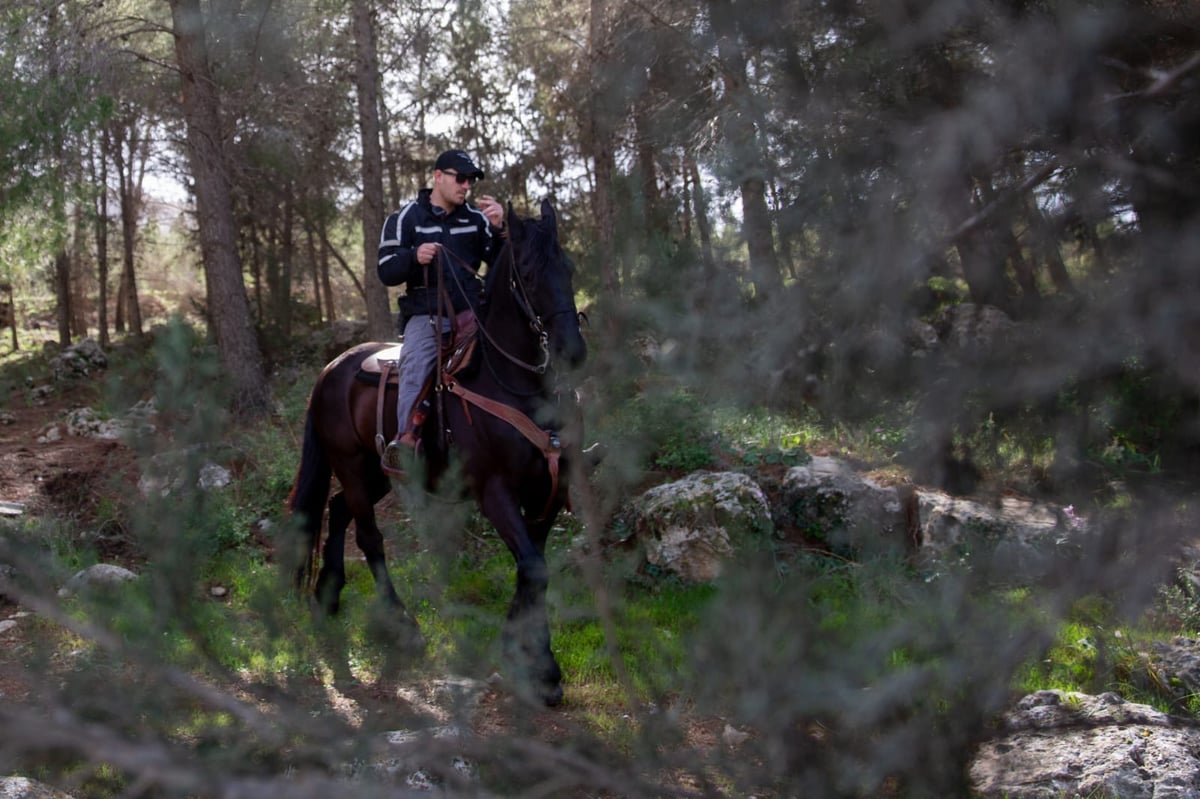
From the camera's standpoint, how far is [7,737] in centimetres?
152

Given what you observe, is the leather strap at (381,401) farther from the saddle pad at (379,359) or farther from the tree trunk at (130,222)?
the tree trunk at (130,222)

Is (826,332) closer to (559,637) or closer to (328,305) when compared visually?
(559,637)

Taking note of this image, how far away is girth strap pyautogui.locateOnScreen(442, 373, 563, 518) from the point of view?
17.5 ft

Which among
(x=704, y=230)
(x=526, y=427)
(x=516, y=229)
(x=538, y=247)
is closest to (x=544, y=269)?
(x=538, y=247)

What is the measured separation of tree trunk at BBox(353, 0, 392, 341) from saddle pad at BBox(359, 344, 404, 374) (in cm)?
568

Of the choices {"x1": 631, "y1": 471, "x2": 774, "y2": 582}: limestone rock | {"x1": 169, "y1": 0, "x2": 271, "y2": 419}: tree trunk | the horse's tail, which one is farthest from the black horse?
{"x1": 169, "y1": 0, "x2": 271, "y2": 419}: tree trunk

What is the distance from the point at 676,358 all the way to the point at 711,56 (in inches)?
33.2

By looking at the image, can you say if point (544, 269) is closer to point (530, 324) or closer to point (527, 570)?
point (530, 324)

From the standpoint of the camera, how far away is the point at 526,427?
210 inches

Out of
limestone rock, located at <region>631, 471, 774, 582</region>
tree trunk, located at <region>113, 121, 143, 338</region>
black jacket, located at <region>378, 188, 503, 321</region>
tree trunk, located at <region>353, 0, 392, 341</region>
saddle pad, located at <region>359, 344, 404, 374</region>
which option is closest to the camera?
black jacket, located at <region>378, 188, 503, 321</region>

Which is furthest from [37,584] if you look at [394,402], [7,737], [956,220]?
[394,402]

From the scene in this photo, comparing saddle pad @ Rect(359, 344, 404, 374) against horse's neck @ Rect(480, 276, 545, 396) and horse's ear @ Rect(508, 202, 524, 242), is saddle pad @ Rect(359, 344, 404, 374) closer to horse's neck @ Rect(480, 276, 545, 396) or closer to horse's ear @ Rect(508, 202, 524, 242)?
horse's neck @ Rect(480, 276, 545, 396)

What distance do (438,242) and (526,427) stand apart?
132 centimetres

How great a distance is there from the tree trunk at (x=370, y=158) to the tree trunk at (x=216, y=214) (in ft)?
6.00
